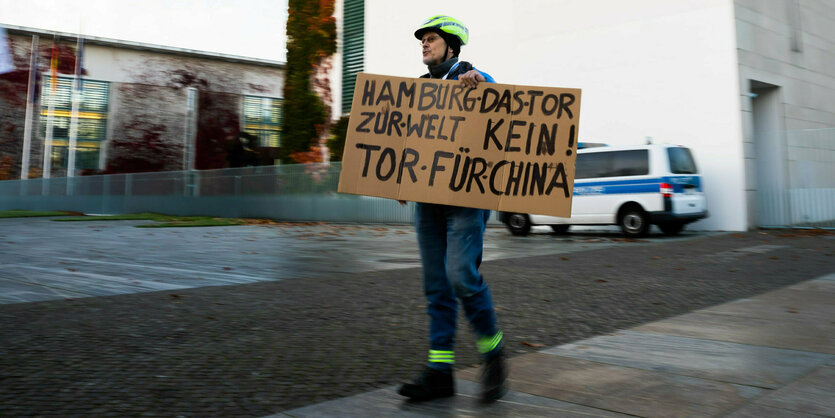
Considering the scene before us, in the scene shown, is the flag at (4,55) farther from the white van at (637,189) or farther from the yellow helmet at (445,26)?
the yellow helmet at (445,26)

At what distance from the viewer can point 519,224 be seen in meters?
14.8

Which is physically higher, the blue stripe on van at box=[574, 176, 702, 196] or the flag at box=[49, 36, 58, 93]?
the flag at box=[49, 36, 58, 93]

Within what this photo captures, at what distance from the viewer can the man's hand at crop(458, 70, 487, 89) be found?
3.03 metres

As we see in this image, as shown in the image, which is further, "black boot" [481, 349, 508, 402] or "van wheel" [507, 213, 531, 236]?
"van wheel" [507, 213, 531, 236]

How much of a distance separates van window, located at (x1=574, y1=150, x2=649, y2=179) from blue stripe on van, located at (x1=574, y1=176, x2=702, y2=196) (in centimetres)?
17

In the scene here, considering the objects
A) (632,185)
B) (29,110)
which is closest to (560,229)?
(632,185)

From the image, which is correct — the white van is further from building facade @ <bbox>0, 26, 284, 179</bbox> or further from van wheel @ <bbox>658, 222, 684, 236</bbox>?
building facade @ <bbox>0, 26, 284, 179</bbox>

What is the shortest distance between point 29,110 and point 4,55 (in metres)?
4.08

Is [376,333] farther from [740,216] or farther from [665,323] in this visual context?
[740,216]

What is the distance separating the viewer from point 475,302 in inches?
113

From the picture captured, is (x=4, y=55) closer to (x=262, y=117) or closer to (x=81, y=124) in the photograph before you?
(x=81, y=124)

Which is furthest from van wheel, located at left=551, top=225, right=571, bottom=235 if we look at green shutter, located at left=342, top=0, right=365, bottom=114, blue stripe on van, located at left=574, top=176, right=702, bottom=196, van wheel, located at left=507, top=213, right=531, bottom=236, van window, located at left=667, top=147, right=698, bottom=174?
green shutter, located at left=342, top=0, right=365, bottom=114

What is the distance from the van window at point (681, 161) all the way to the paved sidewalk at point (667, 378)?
29.4 ft

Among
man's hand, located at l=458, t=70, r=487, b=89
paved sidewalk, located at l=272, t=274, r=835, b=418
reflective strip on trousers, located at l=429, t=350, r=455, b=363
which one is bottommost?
paved sidewalk, located at l=272, t=274, r=835, b=418
